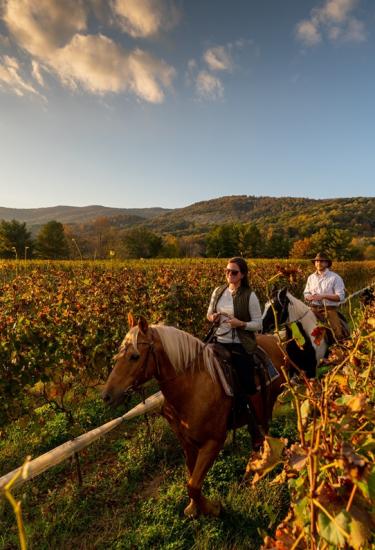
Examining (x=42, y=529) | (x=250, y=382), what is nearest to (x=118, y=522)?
(x=42, y=529)

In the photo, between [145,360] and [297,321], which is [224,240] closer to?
[297,321]

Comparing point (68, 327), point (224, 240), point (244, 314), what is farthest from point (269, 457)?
point (224, 240)

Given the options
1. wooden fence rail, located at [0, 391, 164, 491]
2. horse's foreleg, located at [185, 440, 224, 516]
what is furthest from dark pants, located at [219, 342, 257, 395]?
wooden fence rail, located at [0, 391, 164, 491]

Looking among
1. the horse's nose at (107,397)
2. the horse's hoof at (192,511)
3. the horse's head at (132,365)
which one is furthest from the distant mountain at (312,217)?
the horse's nose at (107,397)

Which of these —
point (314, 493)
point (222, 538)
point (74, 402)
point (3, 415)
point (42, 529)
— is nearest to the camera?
point (314, 493)

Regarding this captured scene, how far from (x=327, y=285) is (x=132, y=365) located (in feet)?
16.5

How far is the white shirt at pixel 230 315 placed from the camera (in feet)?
13.6

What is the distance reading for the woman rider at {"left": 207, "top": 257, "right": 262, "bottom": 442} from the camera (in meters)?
4.10

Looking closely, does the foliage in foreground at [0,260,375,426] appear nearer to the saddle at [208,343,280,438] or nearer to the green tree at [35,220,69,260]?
the saddle at [208,343,280,438]

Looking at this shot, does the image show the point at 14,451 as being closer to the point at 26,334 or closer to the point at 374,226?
the point at 26,334

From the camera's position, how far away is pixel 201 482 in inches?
136

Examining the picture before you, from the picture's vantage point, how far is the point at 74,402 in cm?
601

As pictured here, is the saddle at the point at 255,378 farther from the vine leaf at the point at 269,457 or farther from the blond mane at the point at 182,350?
the vine leaf at the point at 269,457

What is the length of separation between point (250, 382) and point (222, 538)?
1.57m
